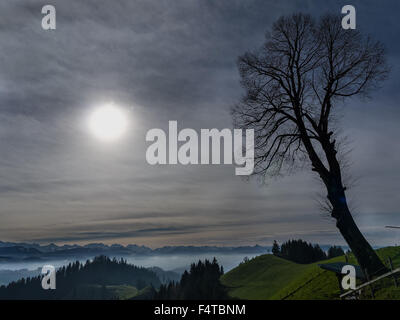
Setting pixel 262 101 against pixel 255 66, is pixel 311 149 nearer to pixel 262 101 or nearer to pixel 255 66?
pixel 262 101

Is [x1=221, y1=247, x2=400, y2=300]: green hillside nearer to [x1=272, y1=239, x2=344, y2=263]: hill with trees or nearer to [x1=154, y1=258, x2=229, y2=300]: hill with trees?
[x1=154, y1=258, x2=229, y2=300]: hill with trees

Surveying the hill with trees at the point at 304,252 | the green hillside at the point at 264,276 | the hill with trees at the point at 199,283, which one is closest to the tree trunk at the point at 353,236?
the green hillside at the point at 264,276

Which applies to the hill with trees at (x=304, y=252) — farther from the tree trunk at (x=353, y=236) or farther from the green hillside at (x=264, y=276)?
the tree trunk at (x=353, y=236)

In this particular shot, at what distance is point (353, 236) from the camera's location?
16422 millimetres

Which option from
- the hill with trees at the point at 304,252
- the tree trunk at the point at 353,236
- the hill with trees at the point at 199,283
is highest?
the tree trunk at the point at 353,236

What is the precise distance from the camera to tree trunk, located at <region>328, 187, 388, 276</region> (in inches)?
626

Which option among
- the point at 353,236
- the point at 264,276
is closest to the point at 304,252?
the point at 264,276

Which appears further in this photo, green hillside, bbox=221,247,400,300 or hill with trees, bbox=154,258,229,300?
hill with trees, bbox=154,258,229,300

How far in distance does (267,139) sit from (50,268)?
14534mm

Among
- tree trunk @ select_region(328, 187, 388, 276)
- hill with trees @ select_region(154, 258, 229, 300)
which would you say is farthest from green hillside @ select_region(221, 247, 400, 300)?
tree trunk @ select_region(328, 187, 388, 276)

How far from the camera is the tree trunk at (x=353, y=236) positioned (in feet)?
52.2

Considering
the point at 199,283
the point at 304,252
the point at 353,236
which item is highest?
the point at 353,236

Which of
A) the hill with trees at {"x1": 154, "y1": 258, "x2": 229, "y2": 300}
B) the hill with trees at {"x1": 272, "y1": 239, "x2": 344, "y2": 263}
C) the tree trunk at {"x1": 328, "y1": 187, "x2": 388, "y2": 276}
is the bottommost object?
the hill with trees at {"x1": 154, "y1": 258, "x2": 229, "y2": 300}

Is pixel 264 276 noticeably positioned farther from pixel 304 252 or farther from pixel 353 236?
pixel 353 236
